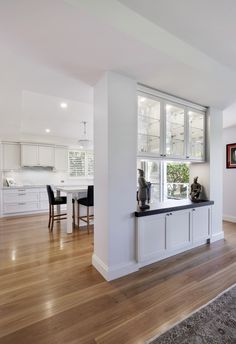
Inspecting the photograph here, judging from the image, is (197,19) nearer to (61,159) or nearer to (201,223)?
(201,223)

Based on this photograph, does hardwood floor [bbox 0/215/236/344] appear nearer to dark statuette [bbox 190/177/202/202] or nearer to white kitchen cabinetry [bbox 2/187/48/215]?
dark statuette [bbox 190/177/202/202]

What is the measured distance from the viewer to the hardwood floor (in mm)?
1507

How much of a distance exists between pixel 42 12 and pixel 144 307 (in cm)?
265

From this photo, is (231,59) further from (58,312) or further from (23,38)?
(58,312)

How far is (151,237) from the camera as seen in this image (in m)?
2.51

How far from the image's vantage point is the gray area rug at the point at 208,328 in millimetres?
1413

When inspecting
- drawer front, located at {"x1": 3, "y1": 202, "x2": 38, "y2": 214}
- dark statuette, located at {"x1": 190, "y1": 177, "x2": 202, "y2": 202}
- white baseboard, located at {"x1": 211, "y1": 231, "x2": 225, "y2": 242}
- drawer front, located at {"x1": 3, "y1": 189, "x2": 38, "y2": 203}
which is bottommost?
white baseboard, located at {"x1": 211, "y1": 231, "x2": 225, "y2": 242}

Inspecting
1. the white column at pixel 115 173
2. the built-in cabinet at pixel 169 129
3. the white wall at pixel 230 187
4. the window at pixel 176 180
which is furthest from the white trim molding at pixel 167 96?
the window at pixel 176 180

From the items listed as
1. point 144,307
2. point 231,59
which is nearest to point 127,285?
point 144,307

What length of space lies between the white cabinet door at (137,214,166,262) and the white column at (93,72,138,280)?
0.34 feet

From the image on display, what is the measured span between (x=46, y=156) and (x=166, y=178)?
3.94 meters

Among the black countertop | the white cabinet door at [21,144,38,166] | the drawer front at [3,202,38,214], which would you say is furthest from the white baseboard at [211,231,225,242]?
the white cabinet door at [21,144,38,166]

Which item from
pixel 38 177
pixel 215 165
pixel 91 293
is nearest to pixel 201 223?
pixel 215 165

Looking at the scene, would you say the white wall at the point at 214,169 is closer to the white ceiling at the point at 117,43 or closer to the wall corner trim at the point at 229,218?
the white ceiling at the point at 117,43
